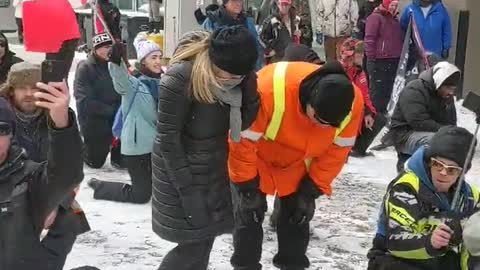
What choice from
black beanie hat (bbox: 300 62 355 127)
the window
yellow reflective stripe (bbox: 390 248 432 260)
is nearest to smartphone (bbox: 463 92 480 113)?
black beanie hat (bbox: 300 62 355 127)

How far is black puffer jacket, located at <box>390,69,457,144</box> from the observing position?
5.82 m

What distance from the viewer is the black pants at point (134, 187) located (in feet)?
20.6

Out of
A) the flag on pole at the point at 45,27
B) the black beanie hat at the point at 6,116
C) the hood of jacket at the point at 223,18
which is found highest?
the flag on pole at the point at 45,27

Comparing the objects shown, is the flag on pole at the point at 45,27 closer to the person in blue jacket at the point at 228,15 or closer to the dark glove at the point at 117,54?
the dark glove at the point at 117,54

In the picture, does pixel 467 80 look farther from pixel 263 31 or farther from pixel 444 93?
pixel 444 93

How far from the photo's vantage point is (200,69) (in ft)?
12.7

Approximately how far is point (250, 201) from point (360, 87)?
3631 mm

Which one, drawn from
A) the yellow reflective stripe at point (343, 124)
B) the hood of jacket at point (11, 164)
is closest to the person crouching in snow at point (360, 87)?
the yellow reflective stripe at point (343, 124)

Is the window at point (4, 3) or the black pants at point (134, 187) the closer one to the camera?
the black pants at point (134, 187)

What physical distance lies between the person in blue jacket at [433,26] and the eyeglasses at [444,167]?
565 cm

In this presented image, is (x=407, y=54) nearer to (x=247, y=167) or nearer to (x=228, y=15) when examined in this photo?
(x=228, y=15)

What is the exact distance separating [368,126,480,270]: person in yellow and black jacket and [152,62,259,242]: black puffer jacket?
83 centimetres

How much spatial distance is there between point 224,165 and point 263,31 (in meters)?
5.00

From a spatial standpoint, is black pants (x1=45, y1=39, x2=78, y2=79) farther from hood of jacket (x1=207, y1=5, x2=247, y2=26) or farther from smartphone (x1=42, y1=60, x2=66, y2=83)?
hood of jacket (x1=207, y1=5, x2=247, y2=26)
